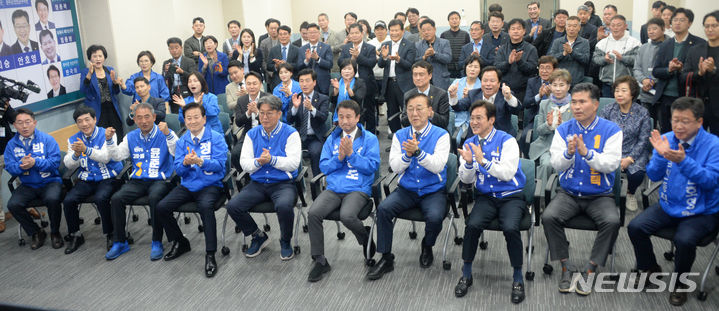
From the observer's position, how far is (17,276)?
4395mm

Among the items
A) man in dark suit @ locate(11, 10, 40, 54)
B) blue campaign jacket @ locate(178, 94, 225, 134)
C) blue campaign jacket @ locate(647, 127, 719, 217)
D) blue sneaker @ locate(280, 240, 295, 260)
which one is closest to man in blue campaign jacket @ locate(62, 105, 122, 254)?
blue campaign jacket @ locate(178, 94, 225, 134)

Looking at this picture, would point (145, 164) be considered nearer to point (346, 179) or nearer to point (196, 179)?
point (196, 179)

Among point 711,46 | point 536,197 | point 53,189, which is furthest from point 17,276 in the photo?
point 711,46

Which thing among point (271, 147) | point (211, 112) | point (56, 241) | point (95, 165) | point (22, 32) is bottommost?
point (56, 241)

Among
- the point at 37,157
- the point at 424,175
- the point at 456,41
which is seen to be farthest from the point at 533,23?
the point at 37,157

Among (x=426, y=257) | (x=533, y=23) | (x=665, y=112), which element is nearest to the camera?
(x=426, y=257)

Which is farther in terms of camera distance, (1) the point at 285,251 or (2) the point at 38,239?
(2) the point at 38,239

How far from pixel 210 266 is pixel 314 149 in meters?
1.75

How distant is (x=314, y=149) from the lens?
562cm

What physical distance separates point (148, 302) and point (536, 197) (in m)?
2.66

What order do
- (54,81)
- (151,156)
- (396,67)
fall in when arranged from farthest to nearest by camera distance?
(396,67), (54,81), (151,156)

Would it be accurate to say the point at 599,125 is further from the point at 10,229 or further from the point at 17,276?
the point at 10,229

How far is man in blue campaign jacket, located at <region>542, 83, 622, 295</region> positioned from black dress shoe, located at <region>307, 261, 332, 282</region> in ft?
5.02

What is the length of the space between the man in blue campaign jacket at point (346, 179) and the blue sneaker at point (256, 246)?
23.9 inches
